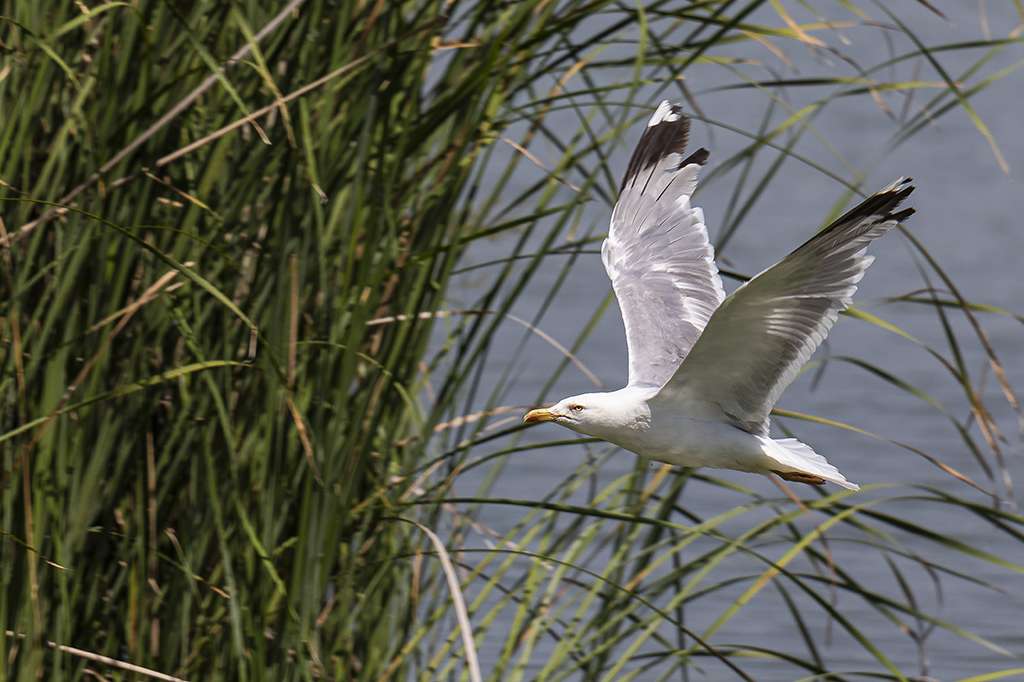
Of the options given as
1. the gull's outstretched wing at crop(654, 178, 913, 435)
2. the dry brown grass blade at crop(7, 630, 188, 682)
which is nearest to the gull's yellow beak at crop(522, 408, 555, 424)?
the gull's outstretched wing at crop(654, 178, 913, 435)

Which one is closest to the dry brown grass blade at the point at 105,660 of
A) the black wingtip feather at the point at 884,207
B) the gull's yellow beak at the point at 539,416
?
the gull's yellow beak at the point at 539,416

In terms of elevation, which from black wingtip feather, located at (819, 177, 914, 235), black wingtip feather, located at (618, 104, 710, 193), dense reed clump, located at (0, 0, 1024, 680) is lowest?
dense reed clump, located at (0, 0, 1024, 680)

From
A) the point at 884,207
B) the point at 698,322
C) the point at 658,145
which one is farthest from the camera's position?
the point at 698,322

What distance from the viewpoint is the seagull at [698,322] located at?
5.41ft

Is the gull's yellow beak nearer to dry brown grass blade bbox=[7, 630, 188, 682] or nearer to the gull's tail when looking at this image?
the gull's tail

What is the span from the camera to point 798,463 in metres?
1.85

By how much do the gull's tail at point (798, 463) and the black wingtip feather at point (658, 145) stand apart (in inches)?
22.0

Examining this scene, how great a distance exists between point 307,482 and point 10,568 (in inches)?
16.2

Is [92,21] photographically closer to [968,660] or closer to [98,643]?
[98,643]

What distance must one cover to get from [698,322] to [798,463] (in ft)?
1.71

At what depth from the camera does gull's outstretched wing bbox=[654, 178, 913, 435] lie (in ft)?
5.20

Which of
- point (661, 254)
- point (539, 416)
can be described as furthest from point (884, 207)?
point (661, 254)

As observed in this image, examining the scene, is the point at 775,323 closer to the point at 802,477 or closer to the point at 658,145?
the point at 802,477

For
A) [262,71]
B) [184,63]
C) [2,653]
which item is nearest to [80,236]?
[184,63]
